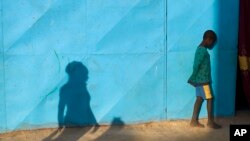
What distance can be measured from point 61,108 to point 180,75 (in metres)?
1.79

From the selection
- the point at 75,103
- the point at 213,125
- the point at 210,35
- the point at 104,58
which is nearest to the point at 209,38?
the point at 210,35

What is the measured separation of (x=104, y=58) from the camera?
6.25 meters

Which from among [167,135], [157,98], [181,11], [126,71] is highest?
[181,11]

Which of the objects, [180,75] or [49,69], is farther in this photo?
[180,75]

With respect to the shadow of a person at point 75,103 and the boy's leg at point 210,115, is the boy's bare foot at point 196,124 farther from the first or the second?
the shadow of a person at point 75,103

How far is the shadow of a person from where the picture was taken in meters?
6.19

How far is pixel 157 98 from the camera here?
6.57 m

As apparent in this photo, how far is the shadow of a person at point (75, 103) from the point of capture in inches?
244

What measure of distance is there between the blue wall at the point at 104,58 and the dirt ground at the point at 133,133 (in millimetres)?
114

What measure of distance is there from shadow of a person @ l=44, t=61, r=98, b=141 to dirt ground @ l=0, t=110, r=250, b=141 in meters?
0.07

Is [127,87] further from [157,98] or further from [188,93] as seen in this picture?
[188,93]

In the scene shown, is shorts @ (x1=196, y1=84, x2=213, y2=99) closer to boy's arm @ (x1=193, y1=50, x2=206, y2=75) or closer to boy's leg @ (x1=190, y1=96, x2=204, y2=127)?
boy's leg @ (x1=190, y1=96, x2=204, y2=127)

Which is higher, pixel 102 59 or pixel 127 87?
pixel 102 59

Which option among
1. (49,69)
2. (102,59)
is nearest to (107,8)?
(102,59)
